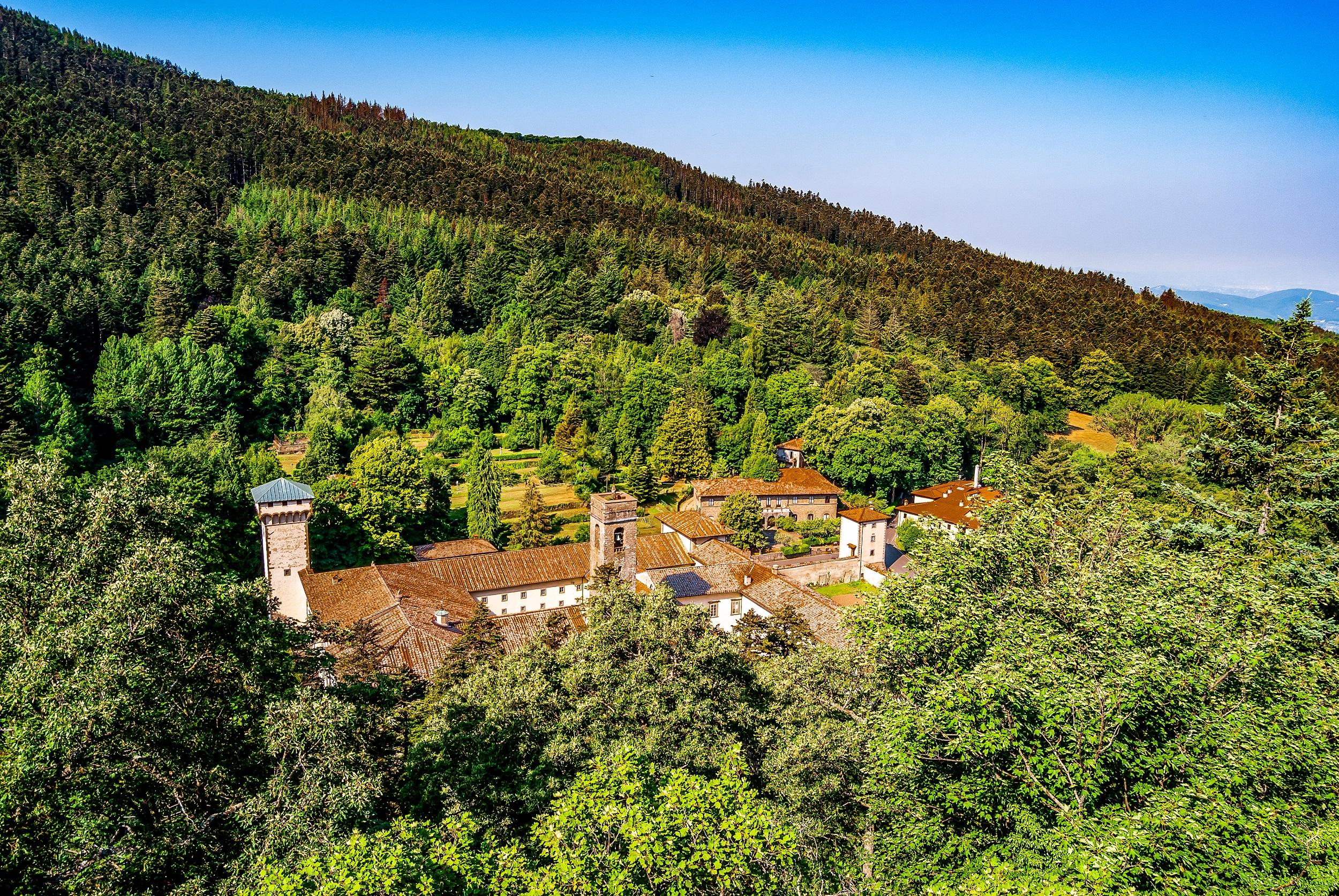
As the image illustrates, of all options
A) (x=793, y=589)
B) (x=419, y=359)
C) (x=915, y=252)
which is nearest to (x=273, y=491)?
(x=793, y=589)

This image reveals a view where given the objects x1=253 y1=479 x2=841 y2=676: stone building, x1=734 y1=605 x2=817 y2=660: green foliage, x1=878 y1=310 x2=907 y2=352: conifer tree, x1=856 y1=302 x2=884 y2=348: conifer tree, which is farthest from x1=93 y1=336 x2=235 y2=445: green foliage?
x1=878 y1=310 x2=907 y2=352: conifer tree

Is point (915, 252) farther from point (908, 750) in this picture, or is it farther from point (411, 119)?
point (908, 750)

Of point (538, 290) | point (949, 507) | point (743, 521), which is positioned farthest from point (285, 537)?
point (538, 290)

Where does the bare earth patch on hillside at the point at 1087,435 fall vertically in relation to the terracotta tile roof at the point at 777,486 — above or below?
above

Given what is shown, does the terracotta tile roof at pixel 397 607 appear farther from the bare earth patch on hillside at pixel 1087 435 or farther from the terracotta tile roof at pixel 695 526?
the bare earth patch on hillside at pixel 1087 435

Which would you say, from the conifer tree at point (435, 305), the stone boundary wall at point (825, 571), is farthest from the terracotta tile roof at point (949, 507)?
the conifer tree at point (435, 305)

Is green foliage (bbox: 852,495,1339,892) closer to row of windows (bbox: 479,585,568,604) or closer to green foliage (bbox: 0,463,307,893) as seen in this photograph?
green foliage (bbox: 0,463,307,893)
